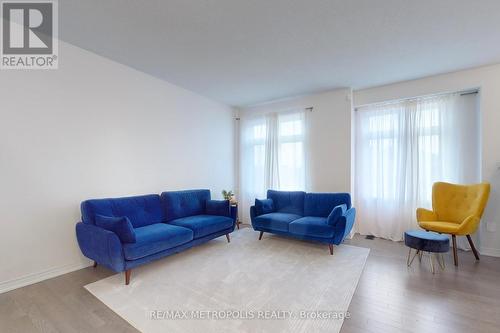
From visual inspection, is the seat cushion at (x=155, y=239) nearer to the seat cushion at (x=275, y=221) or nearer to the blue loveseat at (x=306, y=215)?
the seat cushion at (x=275, y=221)

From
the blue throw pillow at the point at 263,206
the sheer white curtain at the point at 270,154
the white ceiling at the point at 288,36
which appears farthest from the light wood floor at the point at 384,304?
the white ceiling at the point at 288,36

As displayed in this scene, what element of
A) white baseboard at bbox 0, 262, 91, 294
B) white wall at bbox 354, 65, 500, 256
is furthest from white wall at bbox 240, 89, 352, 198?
white baseboard at bbox 0, 262, 91, 294

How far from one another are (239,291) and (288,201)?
2292 mm

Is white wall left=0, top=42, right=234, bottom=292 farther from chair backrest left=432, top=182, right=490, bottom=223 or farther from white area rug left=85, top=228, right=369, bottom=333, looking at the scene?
chair backrest left=432, top=182, right=490, bottom=223

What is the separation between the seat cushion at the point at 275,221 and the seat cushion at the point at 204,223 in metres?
0.49

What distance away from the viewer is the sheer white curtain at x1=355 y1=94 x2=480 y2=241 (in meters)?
3.62

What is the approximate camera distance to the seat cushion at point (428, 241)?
270cm

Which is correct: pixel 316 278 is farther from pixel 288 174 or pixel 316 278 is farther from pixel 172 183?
pixel 172 183

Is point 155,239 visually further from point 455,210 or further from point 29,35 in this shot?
point 455,210

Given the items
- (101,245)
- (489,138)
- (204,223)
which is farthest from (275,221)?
(489,138)

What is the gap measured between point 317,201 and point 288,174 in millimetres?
979

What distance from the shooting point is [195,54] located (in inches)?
120

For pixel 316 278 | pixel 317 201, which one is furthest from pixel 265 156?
pixel 316 278

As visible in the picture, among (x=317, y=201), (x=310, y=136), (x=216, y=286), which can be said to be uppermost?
(x=310, y=136)
